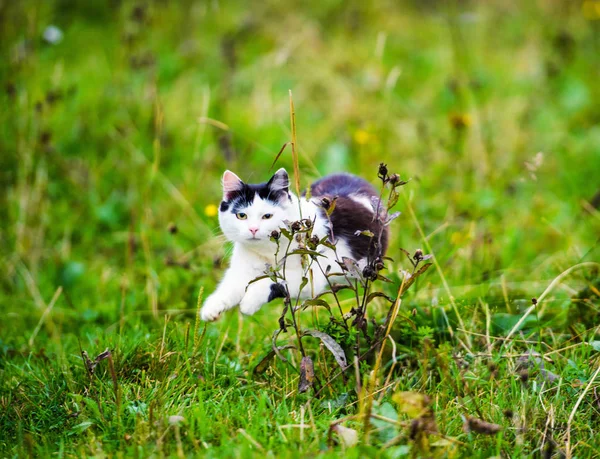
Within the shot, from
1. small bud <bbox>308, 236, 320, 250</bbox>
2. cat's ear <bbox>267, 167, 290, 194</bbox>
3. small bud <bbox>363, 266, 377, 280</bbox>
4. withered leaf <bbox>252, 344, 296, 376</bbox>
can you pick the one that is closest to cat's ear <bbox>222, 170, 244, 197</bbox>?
cat's ear <bbox>267, 167, 290, 194</bbox>

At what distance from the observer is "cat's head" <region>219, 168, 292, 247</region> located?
203 cm

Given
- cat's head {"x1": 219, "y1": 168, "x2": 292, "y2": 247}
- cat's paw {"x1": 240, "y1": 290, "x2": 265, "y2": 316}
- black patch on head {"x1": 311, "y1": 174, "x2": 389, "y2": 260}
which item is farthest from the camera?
black patch on head {"x1": 311, "y1": 174, "x2": 389, "y2": 260}

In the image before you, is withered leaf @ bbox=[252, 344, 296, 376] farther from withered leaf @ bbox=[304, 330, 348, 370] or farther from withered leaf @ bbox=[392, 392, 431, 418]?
withered leaf @ bbox=[392, 392, 431, 418]

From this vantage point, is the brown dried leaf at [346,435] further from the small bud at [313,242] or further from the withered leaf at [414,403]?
the small bud at [313,242]

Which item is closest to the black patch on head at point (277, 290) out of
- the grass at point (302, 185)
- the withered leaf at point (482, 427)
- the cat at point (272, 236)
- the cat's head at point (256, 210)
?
the cat at point (272, 236)

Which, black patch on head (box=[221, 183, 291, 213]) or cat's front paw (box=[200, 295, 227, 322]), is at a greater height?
black patch on head (box=[221, 183, 291, 213])

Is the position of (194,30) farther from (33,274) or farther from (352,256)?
(352,256)

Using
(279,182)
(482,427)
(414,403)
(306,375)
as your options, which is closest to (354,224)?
(279,182)

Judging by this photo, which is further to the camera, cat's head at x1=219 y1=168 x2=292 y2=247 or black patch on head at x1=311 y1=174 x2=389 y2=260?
black patch on head at x1=311 y1=174 x2=389 y2=260

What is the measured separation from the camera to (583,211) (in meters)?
3.99

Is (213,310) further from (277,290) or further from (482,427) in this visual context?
(482,427)

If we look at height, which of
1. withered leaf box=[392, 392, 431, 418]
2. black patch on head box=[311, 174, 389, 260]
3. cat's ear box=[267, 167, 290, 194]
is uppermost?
cat's ear box=[267, 167, 290, 194]

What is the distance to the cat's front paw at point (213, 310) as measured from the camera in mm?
1963

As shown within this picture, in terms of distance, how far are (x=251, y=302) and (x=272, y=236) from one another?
7.9 inches
